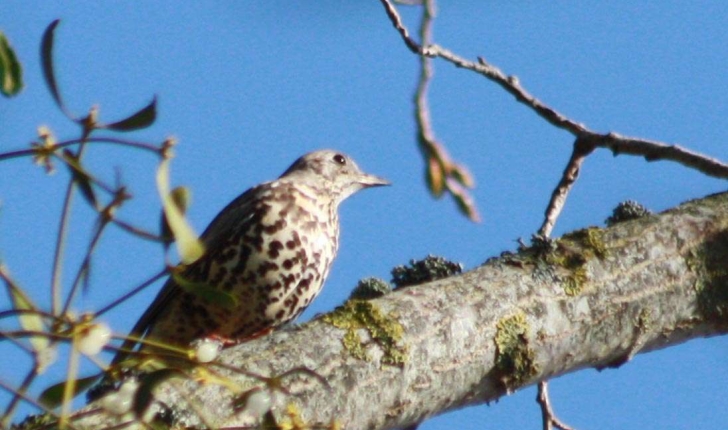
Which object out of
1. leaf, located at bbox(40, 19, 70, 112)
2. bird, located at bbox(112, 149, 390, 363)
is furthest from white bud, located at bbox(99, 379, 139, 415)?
bird, located at bbox(112, 149, 390, 363)

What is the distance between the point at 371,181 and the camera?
8016mm

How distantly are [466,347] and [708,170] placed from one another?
3.73ft

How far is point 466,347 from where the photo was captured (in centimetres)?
380

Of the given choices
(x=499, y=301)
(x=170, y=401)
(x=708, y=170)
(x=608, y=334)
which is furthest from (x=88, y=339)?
(x=708, y=170)

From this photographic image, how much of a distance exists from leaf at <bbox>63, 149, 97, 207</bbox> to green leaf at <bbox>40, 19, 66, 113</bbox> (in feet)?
0.38

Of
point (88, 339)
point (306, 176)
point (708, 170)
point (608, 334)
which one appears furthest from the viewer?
point (306, 176)

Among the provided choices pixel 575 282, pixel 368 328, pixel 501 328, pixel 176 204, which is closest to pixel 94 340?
pixel 176 204

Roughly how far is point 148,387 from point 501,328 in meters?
1.59

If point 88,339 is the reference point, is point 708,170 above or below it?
above

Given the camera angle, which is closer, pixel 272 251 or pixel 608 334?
pixel 608 334

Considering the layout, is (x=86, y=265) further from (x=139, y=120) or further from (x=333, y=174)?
(x=333, y=174)

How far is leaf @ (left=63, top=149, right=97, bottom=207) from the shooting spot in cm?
234

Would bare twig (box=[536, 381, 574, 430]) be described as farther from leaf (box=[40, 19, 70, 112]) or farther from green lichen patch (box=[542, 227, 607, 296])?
leaf (box=[40, 19, 70, 112])

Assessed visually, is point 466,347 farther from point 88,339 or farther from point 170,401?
point 88,339
